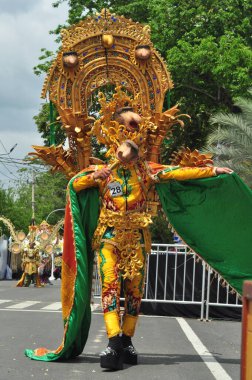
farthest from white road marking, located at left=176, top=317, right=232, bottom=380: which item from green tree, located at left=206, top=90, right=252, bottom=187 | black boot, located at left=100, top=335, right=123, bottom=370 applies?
green tree, located at left=206, top=90, right=252, bottom=187

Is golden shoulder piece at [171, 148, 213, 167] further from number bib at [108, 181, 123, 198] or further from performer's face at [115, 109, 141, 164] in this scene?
number bib at [108, 181, 123, 198]

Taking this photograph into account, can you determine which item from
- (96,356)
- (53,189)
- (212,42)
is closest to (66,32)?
(96,356)

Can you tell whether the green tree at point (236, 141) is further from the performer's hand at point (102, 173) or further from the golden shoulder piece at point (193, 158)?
the performer's hand at point (102, 173)

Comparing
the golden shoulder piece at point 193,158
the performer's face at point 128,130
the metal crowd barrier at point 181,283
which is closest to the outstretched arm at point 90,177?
the performer's face at point 128,130

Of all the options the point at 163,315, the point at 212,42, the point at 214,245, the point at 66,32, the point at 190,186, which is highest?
the point at 212,42

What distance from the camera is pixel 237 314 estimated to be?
14680 mm

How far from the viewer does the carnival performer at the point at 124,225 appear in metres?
7.50

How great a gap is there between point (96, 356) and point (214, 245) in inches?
61.9

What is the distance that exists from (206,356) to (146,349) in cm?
85

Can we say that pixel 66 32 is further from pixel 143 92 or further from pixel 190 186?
pixel 190 186

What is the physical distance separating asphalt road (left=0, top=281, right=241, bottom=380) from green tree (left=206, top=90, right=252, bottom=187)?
7.76m

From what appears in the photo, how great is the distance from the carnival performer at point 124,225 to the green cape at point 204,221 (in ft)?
0.56

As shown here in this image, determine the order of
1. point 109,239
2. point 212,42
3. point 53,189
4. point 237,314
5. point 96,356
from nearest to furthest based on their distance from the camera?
point 109,239 < point 96,356 < point 237,314 < point 212,42 < point 53,189

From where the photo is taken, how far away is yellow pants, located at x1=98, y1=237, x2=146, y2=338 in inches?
291
